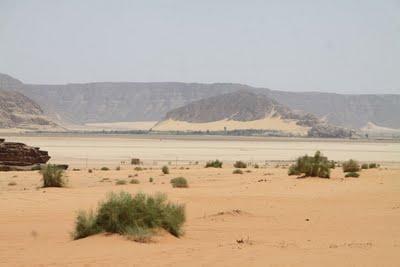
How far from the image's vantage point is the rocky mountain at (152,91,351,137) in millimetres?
160500

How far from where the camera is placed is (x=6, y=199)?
61.0ft

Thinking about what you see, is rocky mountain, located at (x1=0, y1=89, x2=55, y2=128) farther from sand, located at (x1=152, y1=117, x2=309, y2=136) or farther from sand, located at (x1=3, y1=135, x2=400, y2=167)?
sand, located at (x1=3, y1=135, x2=400, y2=167)

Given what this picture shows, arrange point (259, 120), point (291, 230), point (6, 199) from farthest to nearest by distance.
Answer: point (259, 120) → point (6, 199) → point (291, 230)

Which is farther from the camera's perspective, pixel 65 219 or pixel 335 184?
pixel 335 184

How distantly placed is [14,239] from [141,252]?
315 centimetres

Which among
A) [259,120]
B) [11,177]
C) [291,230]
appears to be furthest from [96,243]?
[259,120]

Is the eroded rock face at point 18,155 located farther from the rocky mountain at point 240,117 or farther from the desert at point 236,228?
the rocky mountain at point 240,117

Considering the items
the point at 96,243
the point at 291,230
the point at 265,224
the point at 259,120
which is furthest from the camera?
the point at 259,120

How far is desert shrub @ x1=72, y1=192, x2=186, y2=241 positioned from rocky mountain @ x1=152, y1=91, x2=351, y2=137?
141m

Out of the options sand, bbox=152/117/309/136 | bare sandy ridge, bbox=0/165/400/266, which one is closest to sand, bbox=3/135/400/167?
bare sandy ridge, bbox=0/165/400/266

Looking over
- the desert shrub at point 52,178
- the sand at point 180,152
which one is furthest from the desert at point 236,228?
the sand at point 180,152

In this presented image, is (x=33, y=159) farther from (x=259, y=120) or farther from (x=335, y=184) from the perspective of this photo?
(x=259, y=120)

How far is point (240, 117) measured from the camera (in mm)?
177000

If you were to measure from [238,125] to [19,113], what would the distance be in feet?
182
